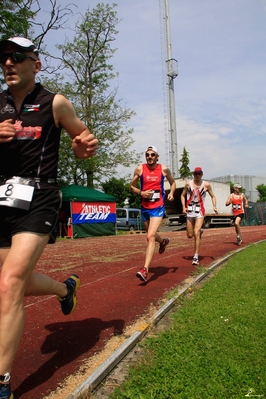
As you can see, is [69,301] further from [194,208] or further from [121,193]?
[121,193]

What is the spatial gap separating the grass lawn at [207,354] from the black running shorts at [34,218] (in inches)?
47.1

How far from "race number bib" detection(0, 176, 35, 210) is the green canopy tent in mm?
18403

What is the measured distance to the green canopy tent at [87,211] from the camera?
68.4 ft

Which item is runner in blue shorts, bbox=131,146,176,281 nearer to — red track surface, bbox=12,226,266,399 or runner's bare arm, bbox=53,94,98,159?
red track surface, bbox=12,226,266,399

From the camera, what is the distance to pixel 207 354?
2.85 meters

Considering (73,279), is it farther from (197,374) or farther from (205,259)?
(205,259)

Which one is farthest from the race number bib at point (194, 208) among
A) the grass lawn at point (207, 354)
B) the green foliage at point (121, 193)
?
the green foliage at point (121, 193)

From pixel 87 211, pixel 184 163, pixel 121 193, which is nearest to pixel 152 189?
pixel 87 211

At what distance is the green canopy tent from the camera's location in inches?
821

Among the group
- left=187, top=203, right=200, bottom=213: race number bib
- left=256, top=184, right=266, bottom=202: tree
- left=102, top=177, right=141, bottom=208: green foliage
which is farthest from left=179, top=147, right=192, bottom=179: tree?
left=187, top=203, right=200, bottom=213: race number bib

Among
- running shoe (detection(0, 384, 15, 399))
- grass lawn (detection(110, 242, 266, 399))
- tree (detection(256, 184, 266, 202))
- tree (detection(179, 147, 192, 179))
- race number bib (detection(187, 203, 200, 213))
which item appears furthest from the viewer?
tree (detection(256, 184, 266, 202))

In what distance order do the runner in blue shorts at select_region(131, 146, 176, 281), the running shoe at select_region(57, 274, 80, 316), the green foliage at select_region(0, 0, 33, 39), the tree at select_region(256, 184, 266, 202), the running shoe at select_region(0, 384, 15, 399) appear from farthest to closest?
the tree at select_region(256, 184, 266, 202)
the green foliage at select_region(0, 0, 33, 39)
the runner in blue shorts at select_region(131, 146, 176, 281)
the running shoe at select_region(57, 274, 80, 316)
the running shoe at select_region(0, 384, 15, 399)

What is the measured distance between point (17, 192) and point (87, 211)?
19.3 meters

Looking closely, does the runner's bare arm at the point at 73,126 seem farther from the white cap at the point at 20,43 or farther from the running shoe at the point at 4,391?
the running shoe at the point at 4,391
